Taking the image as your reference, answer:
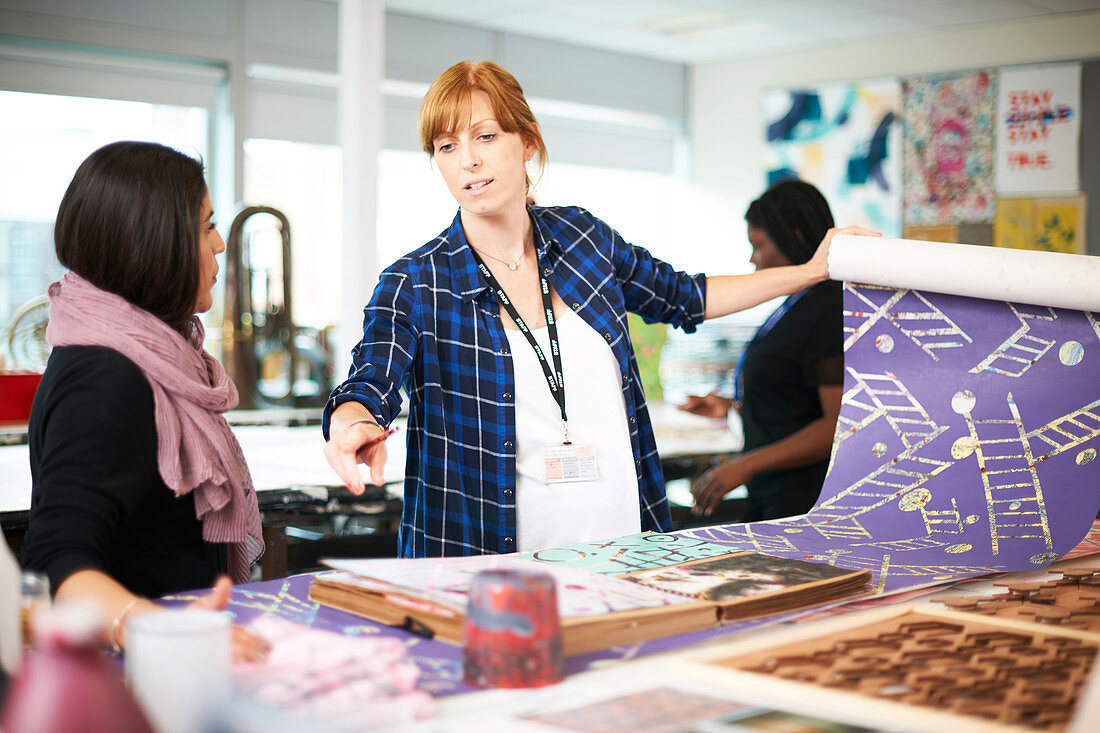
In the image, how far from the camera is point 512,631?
3.19 feet

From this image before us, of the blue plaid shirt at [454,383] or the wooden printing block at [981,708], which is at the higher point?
the blue plaid shirt at [454,383]

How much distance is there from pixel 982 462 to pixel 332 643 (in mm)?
1122

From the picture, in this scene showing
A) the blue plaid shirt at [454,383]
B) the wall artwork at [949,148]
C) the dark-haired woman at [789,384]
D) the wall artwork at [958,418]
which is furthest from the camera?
the wall artwork at [949,148]

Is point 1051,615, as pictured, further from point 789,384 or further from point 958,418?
point 789,384

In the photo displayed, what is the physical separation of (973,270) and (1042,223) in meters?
6.16

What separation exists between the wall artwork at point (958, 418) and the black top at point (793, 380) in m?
0.48

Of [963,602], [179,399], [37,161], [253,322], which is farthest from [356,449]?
[37,161]

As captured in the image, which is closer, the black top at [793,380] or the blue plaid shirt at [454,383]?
the blue plaid shirt at [454,383]

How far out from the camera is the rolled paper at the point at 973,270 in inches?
61.5

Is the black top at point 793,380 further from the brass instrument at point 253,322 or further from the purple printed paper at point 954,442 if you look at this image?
the brass instrument at point 253,322

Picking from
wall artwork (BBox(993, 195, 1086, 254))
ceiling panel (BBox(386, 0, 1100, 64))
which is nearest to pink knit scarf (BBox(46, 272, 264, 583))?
ceiling panel (BBox(386, 0, 1100, 64))

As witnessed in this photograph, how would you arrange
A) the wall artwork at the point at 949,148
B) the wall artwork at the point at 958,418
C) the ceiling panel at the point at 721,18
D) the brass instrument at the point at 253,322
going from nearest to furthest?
the wall artwork at the point at 958,418, the brass instrument at the point at 253,322, the ceiling panel at the point at 721,18, the wall artwork at the point at 949,148

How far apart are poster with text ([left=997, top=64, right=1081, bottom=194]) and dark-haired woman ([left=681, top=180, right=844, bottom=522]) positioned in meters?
5.34

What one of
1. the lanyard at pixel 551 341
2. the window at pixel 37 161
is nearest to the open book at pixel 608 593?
the lanyard at pixel 551 341
